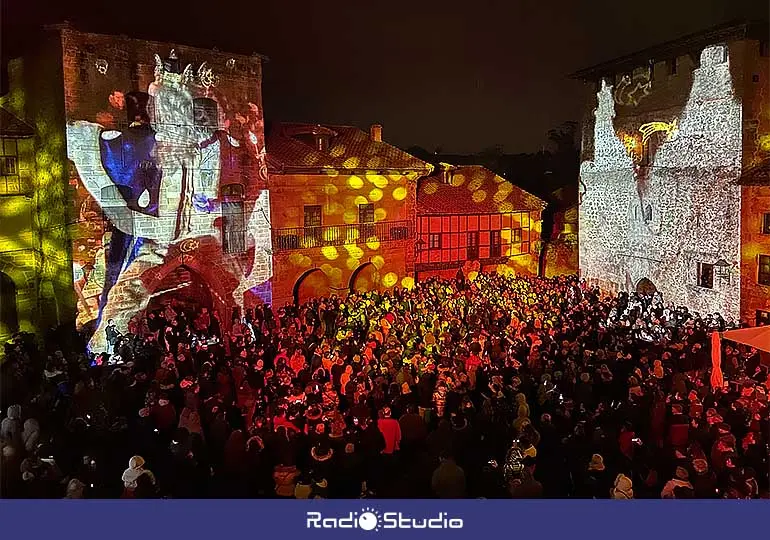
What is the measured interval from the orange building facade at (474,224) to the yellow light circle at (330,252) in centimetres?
323

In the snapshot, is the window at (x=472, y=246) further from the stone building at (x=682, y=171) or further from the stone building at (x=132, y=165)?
the stone building at (x=132, y=165)

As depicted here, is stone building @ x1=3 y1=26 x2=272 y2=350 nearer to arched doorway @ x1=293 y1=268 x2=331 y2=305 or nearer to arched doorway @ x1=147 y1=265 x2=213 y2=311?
arched doorway @ x1=147 y1=265 x2=213 y2=311

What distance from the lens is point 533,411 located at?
28.0 feet

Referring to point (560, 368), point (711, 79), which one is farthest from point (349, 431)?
point (711, 79)

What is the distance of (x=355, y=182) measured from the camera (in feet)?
63.7

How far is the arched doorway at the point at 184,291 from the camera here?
1525 cm

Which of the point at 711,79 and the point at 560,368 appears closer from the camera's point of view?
the point at 560,368

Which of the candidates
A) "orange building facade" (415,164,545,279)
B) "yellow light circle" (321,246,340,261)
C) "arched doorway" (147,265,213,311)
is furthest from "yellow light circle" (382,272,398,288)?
"arched doorway" (147,265,213,311)

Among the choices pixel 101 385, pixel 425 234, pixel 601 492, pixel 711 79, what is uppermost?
pixel 711 79

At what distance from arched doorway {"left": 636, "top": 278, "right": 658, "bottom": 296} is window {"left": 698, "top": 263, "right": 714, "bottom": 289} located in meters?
1.58

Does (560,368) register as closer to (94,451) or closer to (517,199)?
(94,451)

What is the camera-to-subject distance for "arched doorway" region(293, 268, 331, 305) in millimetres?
18627

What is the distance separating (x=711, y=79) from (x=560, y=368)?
374 inches

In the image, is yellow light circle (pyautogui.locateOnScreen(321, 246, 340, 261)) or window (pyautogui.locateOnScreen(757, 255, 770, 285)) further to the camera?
yellow light circle (pyautogui.locateOnScreen(321, 246, 340, 261))
